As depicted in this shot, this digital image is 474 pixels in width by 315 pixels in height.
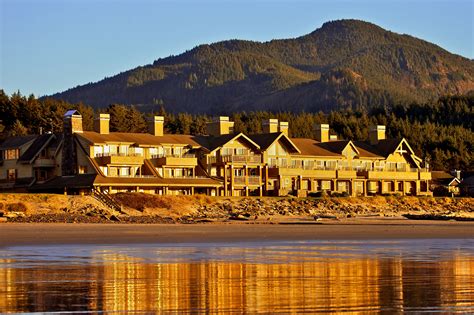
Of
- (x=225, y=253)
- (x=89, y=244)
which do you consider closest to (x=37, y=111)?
(x=89, y=244)

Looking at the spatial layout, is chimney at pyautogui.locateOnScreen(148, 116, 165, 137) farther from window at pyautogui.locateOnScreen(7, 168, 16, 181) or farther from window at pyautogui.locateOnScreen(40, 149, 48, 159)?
window at pyautogui.locateOnScreen(7, 168, 16, 181)

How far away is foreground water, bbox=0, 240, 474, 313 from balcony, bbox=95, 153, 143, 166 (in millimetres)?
37144

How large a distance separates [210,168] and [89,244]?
41.1m

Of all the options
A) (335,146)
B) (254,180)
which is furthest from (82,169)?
(335,146)

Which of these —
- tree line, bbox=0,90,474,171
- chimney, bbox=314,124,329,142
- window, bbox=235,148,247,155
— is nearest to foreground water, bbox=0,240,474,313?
window, bbox=235,148,247,155

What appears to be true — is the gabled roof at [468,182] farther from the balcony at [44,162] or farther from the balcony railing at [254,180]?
the balcony at [44,162]

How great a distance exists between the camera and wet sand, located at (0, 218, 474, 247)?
39438mm

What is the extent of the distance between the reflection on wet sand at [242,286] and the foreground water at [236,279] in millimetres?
20

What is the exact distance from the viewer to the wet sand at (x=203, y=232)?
39.4 metres

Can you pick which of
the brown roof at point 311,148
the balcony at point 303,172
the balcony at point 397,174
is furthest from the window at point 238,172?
the balcony at point 397,174

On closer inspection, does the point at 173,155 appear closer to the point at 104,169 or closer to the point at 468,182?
the point at 104,169

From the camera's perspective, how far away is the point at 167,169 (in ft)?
244

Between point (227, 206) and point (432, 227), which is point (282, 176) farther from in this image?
point (432, 227)

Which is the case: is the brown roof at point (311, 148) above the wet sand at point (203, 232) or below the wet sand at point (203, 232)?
above
